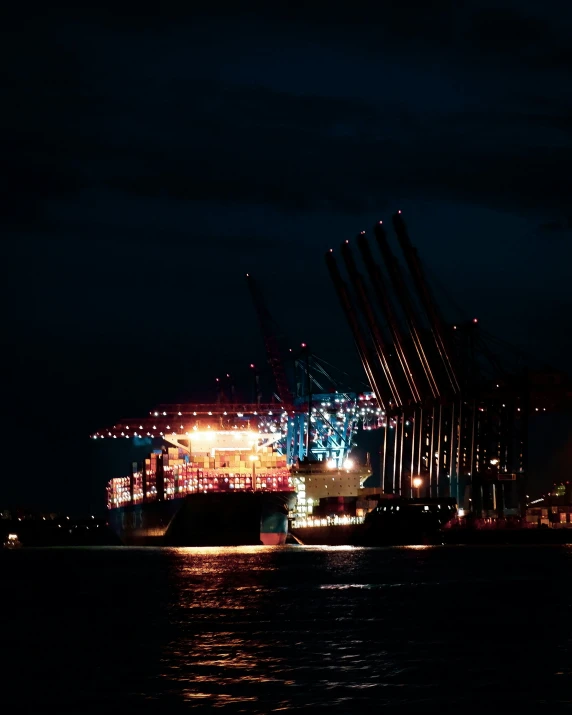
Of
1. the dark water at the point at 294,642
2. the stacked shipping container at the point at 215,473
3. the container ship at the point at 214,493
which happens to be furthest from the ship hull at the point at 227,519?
the dark water at the point at 294,642

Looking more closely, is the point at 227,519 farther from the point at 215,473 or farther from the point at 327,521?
the point at 327,521

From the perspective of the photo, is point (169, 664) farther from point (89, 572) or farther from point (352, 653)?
point (89, 572)

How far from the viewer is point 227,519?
457 feet

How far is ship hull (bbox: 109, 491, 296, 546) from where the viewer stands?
138 m

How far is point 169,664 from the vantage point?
39469 mm

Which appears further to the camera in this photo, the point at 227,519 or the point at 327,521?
the point at 227,519

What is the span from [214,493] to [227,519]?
3.20 meters

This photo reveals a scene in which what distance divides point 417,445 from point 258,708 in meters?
110

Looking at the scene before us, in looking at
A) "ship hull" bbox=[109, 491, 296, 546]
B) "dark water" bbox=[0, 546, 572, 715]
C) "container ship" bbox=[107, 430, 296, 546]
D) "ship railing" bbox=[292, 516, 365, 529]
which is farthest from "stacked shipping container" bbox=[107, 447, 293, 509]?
"dark water" bbox=[0, 546, 572, 715]

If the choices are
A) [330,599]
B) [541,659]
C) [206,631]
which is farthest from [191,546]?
[541,659]

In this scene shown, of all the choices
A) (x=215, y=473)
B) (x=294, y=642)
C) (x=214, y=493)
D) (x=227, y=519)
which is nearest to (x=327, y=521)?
(x=227, y=519)

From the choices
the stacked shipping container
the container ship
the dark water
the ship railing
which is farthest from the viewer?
the stacked shipping container

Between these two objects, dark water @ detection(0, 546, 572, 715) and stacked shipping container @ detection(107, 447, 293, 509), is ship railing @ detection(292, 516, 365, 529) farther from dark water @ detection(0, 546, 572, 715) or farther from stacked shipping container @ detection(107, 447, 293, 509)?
dark water @ detection(0, 546, 572, 715)

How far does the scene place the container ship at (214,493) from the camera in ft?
455
